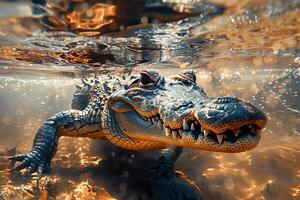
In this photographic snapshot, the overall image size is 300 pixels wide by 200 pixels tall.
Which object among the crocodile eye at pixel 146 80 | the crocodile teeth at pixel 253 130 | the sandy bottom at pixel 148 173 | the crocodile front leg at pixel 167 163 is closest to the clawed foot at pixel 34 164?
the sandy bottom at pixel 148 173

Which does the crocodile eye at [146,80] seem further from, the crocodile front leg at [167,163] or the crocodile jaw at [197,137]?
the crocodile front leg at [167,163]

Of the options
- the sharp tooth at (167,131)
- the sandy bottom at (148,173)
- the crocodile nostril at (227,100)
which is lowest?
the sandy bottom at (148,173)

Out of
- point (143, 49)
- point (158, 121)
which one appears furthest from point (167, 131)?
point (143, 49)

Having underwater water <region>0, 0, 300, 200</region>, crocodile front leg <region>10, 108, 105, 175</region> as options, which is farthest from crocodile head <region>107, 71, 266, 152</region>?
underwater water <region>0, 0, 300, 200</region>

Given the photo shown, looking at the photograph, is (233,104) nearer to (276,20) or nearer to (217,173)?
(217,173)

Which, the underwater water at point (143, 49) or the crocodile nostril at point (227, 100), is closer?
the crocodile nostril at point (227, 100)

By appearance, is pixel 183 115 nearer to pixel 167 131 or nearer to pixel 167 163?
pixel 167 131
